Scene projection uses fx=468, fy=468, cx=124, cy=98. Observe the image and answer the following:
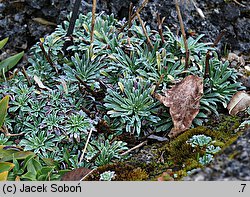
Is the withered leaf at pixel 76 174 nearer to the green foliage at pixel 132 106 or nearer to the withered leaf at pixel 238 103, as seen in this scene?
the green foliage at pixel 132 106

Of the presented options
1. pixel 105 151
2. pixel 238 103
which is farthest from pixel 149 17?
pixel 105 151

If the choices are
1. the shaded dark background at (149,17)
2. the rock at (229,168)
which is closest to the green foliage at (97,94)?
the shaded dark background at (149,17)

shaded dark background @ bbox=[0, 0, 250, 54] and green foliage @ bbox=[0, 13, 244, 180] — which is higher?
shaded dark background @ bbox=[0, 0, 250, 54]

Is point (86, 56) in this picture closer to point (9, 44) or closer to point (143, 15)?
point (143, 15)

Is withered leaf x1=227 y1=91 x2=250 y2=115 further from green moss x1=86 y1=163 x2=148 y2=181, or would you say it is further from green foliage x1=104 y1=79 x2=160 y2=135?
green moss x1=86 y1=163 x2=148 y2=181

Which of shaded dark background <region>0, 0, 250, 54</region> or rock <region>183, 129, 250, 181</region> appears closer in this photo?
rock <region>183, 129, 250, 181</region>

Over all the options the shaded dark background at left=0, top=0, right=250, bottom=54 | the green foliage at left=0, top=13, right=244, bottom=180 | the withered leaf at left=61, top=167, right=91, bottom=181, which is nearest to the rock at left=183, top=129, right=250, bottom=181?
the green foliage at left=0, top=13, right=244, bottom=180

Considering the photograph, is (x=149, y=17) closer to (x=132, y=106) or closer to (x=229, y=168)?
(x=132, y=106)
